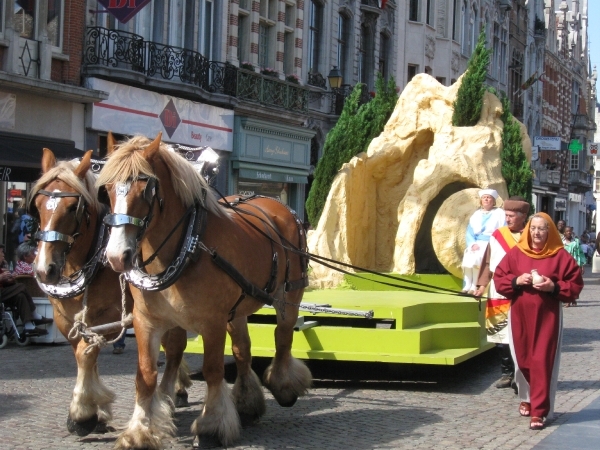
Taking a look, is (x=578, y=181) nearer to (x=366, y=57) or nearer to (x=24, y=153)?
(x=366, y=57)

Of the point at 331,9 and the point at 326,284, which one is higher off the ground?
the point at 331,9

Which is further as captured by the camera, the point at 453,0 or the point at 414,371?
the point at 453,0

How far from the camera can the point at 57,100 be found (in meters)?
19.7

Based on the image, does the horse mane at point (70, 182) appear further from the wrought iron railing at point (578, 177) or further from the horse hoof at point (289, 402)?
the wrought iron railing at point (578, 177)

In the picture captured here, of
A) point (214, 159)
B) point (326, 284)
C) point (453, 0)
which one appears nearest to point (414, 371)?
point (326, 284)

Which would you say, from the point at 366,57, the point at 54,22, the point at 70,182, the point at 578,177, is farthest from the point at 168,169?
Answer: the point at 578,177

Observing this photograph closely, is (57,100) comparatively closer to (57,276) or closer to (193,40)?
(193,40)

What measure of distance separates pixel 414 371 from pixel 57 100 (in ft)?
39.2

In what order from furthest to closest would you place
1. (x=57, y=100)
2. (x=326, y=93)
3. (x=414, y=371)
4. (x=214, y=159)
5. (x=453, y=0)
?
(x=453, y=0) < (x=326, y=93) < (x=57, y=100) < (x=414, y=371) < (x=214, y=159)

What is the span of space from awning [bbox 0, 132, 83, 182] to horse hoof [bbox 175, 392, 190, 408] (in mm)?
9448

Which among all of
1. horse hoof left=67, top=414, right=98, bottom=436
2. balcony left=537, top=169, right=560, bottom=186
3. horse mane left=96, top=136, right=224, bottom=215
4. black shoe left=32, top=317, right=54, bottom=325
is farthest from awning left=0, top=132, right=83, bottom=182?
balcony left=537, top=169, right=560, bottom=186

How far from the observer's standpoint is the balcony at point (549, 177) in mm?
54959

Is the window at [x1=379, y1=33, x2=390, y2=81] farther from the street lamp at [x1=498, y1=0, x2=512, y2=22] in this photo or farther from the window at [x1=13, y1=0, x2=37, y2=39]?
the window at [x1=13, y1=0, x2=37, y2=39]

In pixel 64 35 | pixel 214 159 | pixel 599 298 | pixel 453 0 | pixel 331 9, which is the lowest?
pixel 599 298
